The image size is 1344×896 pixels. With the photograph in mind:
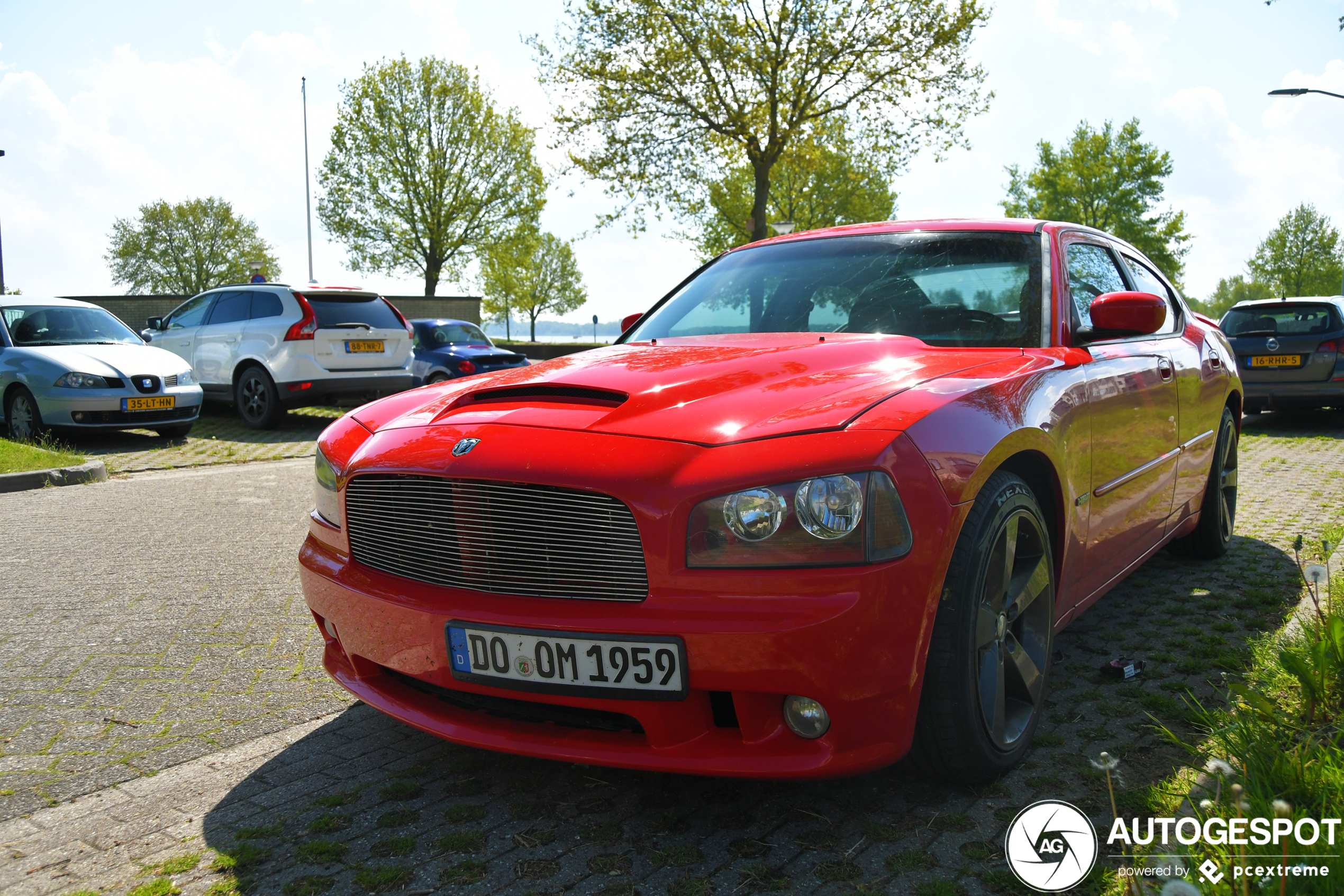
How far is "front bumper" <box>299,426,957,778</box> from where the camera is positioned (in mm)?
2131

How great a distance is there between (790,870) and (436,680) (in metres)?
0.94

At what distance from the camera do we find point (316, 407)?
15570mm

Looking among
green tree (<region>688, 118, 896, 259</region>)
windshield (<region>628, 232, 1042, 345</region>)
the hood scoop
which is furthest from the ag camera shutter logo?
green tree (<region>688, 118, 896, 259</region>)

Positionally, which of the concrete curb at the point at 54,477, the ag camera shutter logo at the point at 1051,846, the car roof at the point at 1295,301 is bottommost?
the ag camera shutter logo at the point at 1051,846

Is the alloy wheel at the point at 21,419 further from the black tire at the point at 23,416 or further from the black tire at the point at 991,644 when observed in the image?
the black tire at the point at 991,644

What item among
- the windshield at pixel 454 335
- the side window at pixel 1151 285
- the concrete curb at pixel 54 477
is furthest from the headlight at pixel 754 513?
the windshield at pixel 454 335

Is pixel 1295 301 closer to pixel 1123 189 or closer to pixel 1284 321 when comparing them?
pixel 1284 321

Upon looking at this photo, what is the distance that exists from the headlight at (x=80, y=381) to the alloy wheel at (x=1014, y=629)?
415 inches

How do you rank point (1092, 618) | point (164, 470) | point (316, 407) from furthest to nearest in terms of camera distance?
1. point (316, 407)
2. point (164, 470)
3. point (1092, 618)

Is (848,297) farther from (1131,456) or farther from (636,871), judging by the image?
(636,871)

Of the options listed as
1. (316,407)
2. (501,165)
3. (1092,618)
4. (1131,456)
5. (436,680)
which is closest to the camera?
(436,680)

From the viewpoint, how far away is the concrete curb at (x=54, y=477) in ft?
26.4

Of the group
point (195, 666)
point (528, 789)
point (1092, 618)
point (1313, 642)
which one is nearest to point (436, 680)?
point (528, 789)

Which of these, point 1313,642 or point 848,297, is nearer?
point 1313,642
